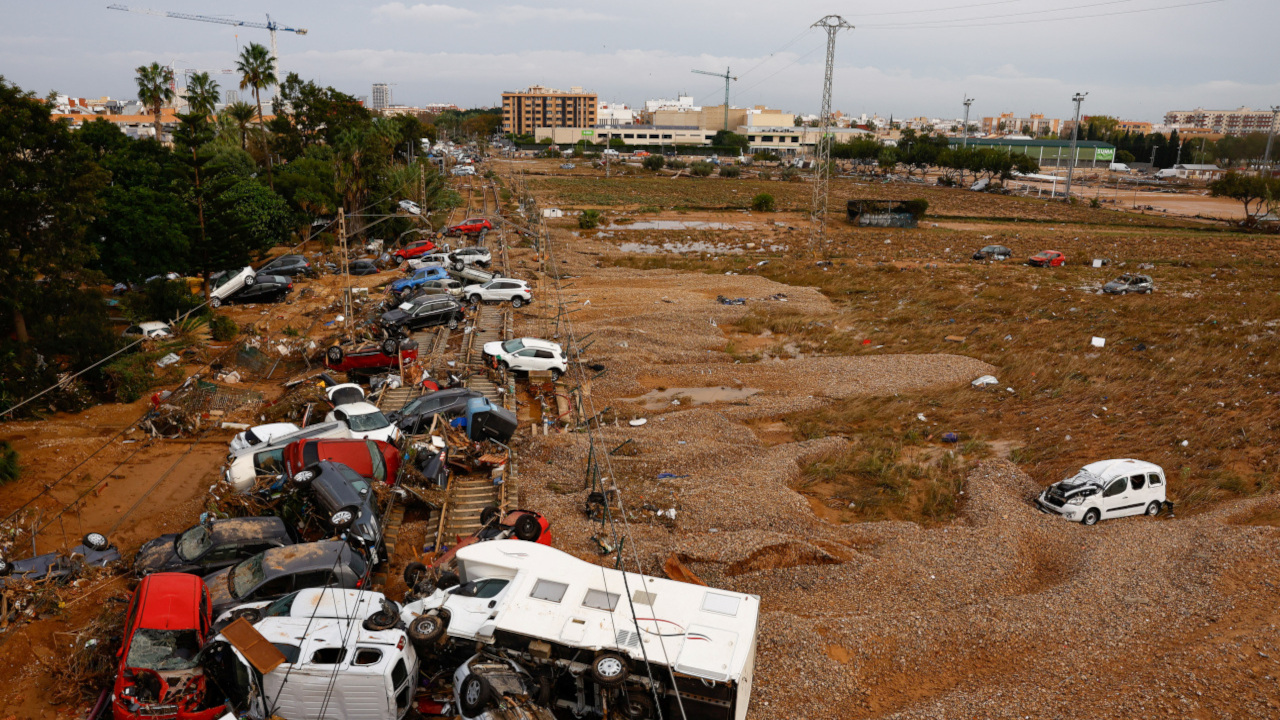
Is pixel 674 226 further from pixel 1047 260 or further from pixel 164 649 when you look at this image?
pixel 164 649

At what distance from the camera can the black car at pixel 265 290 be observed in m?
32.4

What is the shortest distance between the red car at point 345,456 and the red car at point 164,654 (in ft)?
14.8

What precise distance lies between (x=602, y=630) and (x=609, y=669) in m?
0.58

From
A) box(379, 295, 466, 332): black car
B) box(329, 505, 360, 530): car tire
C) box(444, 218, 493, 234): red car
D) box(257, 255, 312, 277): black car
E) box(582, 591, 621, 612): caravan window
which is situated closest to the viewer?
box(582, 591, 621, 612): caravan window

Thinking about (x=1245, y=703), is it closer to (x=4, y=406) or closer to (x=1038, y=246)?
(x=4, y=406)

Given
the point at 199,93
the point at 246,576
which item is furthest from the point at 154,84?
the point at 246,576

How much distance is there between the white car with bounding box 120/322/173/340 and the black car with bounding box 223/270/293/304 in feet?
20.2

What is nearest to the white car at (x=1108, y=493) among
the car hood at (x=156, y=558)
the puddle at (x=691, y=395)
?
the puddle at (x=691, y=395)

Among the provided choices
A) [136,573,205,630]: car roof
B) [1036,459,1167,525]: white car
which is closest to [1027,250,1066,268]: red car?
[1036,459,1167,525]: white car

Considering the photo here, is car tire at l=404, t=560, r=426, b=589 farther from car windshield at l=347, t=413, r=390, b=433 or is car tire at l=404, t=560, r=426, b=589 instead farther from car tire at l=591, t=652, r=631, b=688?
car windshield at l=347, t=413, r=390, b=433

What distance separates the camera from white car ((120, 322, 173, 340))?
25.2 meters

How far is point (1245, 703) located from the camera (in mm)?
9453

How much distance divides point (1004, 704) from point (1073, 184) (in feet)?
415

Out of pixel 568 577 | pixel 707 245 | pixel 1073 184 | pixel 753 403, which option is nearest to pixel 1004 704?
pixel 568 577
